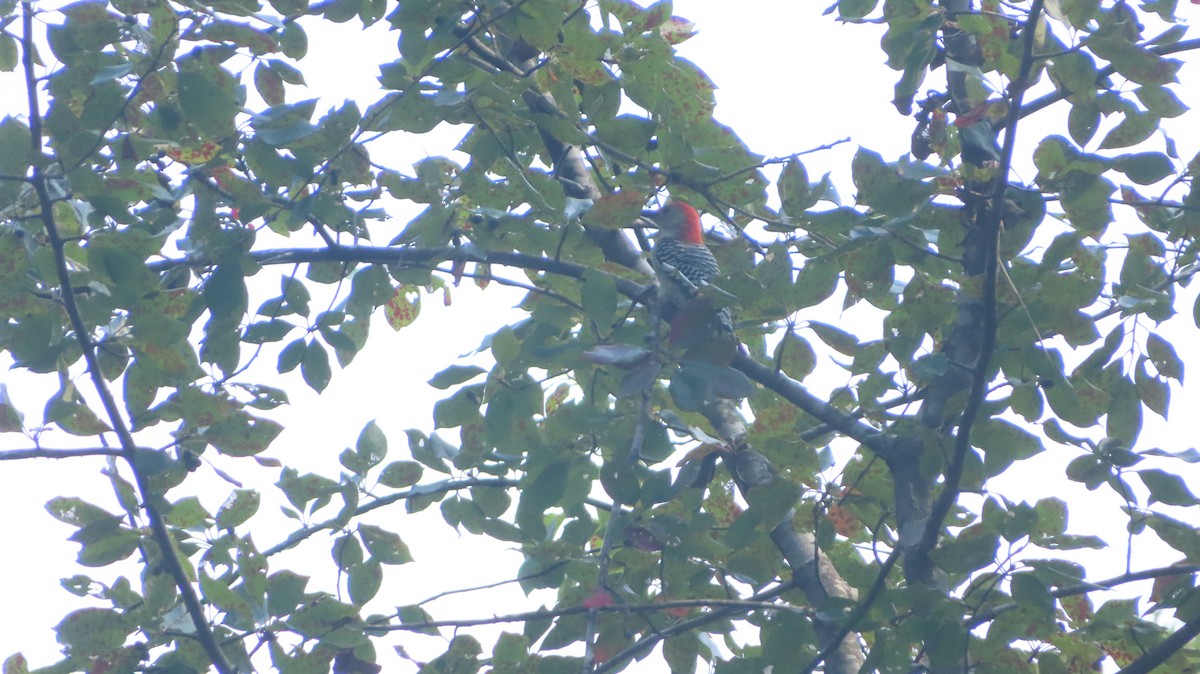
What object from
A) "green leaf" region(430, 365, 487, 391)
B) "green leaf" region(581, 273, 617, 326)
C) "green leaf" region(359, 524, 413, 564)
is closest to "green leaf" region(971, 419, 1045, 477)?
"green leaf" region(581, 273, 617, 326)

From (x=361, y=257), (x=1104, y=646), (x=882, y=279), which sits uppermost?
(x=361, y=257)

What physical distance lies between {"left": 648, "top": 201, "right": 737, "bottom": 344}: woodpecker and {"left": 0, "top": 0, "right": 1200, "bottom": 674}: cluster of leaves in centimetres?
8

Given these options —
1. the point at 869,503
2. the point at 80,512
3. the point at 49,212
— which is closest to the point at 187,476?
the point at 80,512

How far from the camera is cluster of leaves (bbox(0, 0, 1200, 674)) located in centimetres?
240

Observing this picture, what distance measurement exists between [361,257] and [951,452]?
1.64 metres

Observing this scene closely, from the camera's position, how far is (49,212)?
232 centimetres

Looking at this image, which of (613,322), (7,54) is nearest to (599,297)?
(613,322)

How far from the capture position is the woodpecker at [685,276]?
7.62 ft

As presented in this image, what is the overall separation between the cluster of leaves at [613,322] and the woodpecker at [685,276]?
0.08m

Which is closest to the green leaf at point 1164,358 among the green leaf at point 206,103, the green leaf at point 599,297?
the green leaf at point 599,297

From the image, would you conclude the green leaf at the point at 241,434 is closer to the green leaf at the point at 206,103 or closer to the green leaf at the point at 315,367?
the green leaf at the point at 315,367

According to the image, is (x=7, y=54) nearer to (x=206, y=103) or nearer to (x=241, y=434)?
(x=206, y=103)

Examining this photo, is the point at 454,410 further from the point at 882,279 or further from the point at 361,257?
the point at 882,279

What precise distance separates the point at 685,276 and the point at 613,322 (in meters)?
1.56
